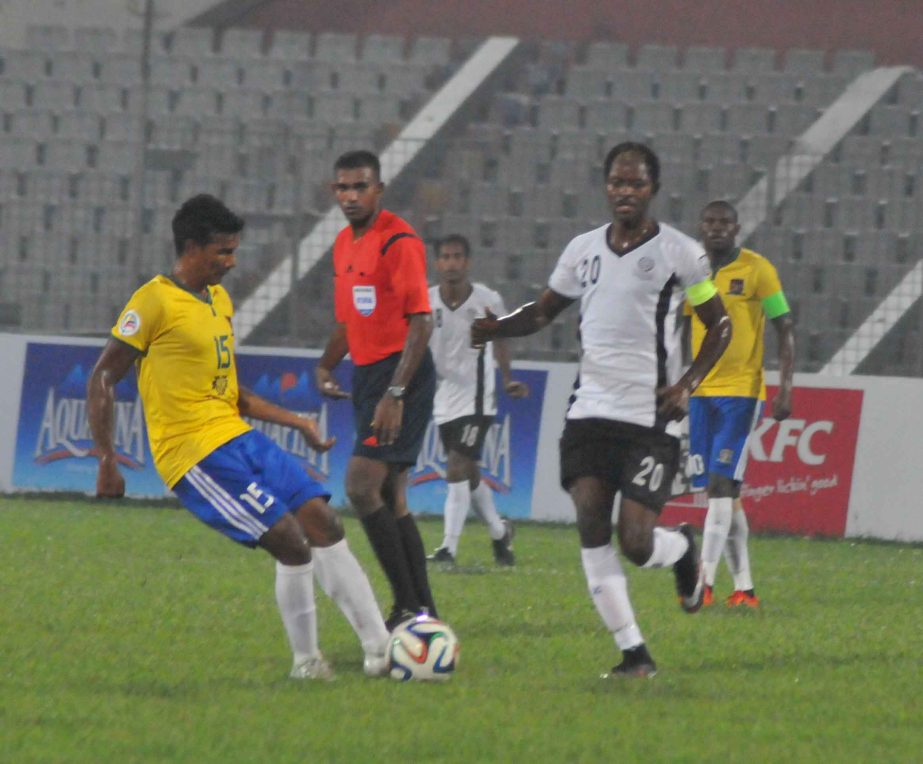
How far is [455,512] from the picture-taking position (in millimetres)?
11766

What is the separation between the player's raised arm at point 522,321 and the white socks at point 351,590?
97 cm

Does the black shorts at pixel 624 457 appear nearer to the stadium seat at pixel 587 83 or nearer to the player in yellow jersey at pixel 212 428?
the player in yellow jersey at pixel 212 428

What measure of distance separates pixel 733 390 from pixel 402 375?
3.01 m

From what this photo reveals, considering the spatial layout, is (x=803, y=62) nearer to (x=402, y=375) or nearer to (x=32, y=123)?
(x=32, y=123)

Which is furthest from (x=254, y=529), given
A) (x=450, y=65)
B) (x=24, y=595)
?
(x=450, y=65)

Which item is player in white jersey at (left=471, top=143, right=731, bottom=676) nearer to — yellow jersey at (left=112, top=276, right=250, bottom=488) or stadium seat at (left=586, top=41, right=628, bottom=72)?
yellow jersey at (left=112, top=276, right=250, bottom=488)

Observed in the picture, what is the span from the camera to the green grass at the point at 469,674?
5.54 m

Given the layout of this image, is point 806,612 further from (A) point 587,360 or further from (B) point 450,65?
(B) point 450,65

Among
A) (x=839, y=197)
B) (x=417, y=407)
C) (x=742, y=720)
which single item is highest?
(x=839, y=197)

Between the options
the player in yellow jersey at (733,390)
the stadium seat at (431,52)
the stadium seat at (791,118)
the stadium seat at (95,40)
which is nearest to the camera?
the player in yellow jersey at (733,390)

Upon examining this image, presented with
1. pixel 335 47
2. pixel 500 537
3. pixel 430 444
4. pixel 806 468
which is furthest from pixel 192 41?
pixel 500 537

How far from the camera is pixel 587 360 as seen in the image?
6.93 m

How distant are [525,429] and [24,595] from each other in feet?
19.9

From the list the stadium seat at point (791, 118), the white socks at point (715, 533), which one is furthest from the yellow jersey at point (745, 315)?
the stadium seat at point (791, 118)
